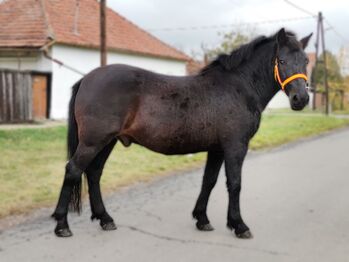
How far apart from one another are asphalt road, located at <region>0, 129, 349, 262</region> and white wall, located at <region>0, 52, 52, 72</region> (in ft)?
37.3

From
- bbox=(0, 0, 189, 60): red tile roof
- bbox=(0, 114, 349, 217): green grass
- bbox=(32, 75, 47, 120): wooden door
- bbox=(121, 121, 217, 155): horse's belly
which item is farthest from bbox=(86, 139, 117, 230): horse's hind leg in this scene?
bbox=(32, 75, 47, 120): wooden door

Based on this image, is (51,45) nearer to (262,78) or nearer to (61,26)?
(61,26)

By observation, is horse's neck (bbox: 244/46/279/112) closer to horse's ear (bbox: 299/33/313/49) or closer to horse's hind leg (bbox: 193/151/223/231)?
horse's ear (bbox: 299/33/313/49)

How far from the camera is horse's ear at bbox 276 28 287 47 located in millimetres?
4752

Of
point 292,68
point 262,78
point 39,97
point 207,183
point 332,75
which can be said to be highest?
point 292,68

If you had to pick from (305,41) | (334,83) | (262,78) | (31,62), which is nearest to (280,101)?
(334,83)

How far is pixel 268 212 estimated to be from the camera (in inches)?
232

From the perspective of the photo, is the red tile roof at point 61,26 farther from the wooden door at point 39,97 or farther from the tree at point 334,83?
the tree at point 334,83

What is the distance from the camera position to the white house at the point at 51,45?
17281mm

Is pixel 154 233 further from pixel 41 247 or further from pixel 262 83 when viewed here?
pixel 262 83

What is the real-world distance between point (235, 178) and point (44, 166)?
5065 mm

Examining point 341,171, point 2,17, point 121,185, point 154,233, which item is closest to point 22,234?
point 154,233

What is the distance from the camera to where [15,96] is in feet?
53.8

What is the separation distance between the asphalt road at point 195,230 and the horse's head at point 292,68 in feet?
4.92
